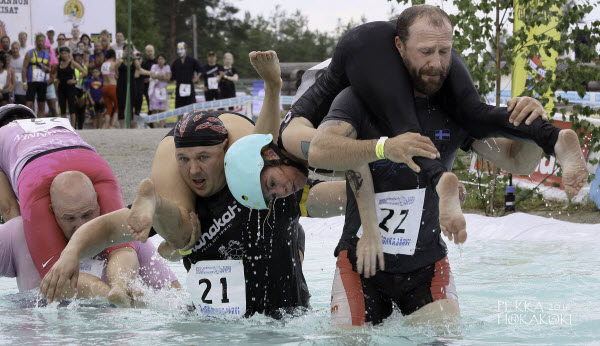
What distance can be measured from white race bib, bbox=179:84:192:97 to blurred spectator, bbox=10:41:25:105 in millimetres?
3299

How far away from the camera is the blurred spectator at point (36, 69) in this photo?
15.2m

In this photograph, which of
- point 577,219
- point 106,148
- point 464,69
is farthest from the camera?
point 106,148

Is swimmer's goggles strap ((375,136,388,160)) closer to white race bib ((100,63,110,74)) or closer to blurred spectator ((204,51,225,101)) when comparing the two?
white race bib ((100,63,110,74))

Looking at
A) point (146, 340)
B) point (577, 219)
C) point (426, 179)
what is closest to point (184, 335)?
point (146, 340)

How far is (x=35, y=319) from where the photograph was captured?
5172mm

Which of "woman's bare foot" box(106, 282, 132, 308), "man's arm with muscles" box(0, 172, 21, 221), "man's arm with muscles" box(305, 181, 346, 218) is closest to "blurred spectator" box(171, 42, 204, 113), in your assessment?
"man's arm with muscles" box(0, 172, 21, 221)

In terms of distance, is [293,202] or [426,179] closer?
[426,179]

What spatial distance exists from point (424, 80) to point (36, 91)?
12.8 m

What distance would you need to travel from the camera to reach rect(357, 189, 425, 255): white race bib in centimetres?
401

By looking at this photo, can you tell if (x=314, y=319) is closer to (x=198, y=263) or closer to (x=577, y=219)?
(x=198, y=263)

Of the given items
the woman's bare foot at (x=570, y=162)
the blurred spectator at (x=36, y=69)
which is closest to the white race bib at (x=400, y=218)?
the woman's bare foot at (x=570, y=162)

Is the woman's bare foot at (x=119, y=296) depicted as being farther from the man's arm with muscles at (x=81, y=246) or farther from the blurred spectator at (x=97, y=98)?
the blurred spectator at (x=97, y=98)

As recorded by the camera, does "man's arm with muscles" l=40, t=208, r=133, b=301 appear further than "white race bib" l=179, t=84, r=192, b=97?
No

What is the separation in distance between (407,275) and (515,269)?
9.08 ft
